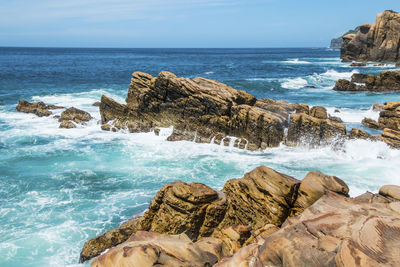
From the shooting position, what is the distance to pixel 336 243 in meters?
6.11

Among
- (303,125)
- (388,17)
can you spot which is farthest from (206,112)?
(388,17)

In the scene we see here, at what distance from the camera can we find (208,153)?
75.3ft

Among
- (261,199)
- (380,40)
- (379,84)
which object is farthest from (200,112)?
(380,40)

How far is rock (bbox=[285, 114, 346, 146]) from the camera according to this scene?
72.8 feet

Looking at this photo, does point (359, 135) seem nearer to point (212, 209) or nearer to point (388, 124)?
point (388, 124)

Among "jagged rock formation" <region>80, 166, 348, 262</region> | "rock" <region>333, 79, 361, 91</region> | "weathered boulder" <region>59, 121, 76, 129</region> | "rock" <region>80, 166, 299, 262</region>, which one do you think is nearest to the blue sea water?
"weathered boulder" <region>59, 121, 76, 129</region>

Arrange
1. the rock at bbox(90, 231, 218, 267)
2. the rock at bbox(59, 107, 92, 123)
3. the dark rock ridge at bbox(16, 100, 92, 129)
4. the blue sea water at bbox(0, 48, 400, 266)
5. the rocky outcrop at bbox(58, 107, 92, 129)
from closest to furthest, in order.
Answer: the rock at bbox(90, 231, 218, 267), the blue sea water at bbox(0, 48, 400, 266), the dark rock ridge at bbox(16, 100, 92, 129), the rocky outcrop at bbox(58, 107, 92, 129), the rock at bbox(59, 107, 92, 123)

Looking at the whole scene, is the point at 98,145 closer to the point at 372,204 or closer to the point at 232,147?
the point at 232,147

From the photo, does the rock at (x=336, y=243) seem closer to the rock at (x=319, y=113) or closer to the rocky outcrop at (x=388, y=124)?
the rocky outcrop at (x=388, y=124)

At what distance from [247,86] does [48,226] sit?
147 feet

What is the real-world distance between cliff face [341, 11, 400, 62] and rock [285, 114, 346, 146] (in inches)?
3282

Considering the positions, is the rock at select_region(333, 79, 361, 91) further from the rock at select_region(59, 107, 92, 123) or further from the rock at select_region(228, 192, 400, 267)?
the rock at select_region(228, 192, 400, 267)

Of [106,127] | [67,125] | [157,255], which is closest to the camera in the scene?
[157,255]

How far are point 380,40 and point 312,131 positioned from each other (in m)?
88.6
